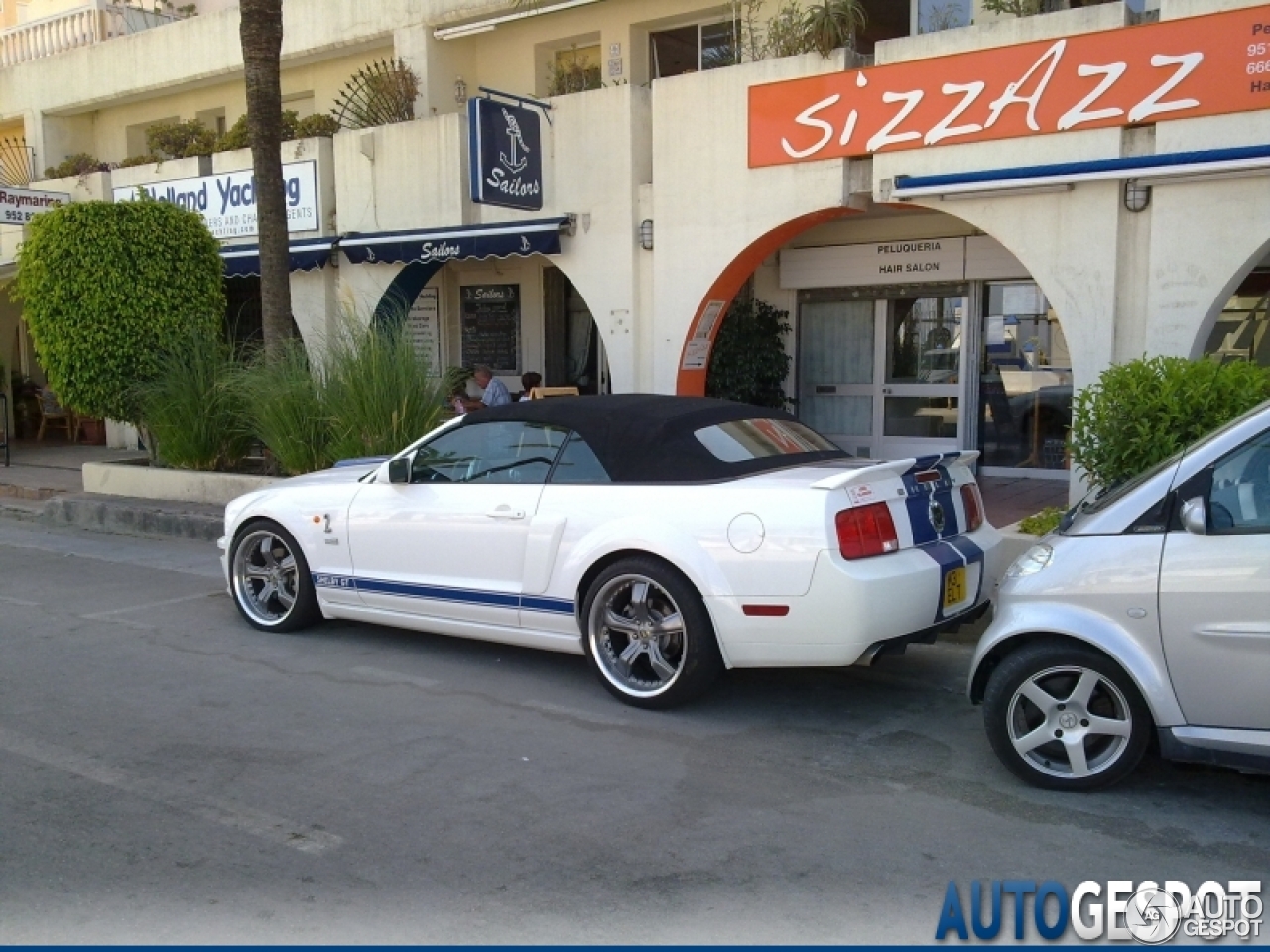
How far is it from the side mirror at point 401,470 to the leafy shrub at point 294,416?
446 centimetres

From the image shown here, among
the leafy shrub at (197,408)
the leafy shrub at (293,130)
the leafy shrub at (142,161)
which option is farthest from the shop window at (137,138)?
the leafy shrub at (197,408)

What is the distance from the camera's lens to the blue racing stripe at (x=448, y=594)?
6.01m

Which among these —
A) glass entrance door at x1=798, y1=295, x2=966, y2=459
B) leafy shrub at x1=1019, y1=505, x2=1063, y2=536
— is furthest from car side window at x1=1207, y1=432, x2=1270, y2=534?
glass entrance door at x1=798, y1=295, x2=966, y2=459

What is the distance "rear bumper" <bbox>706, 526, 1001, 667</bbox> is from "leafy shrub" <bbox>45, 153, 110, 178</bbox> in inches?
635

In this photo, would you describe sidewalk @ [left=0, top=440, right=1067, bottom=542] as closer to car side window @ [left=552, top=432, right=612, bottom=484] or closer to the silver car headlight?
car side window @ [left=552, top=432, right=612, bottom=484]

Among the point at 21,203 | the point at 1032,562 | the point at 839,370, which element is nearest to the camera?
the point at 1032,562

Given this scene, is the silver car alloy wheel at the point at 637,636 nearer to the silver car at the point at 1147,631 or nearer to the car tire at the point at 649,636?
the car tire at the point at 649,636

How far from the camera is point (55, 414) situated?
1989 cm

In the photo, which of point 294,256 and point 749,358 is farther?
point 294,256

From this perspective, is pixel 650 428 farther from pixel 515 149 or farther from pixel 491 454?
pixel 515 149

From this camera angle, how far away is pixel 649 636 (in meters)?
5.68

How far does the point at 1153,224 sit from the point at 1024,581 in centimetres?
560

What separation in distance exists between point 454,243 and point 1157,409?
8.38 m

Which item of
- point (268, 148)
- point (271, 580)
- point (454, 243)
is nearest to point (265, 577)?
point (271, 580)
